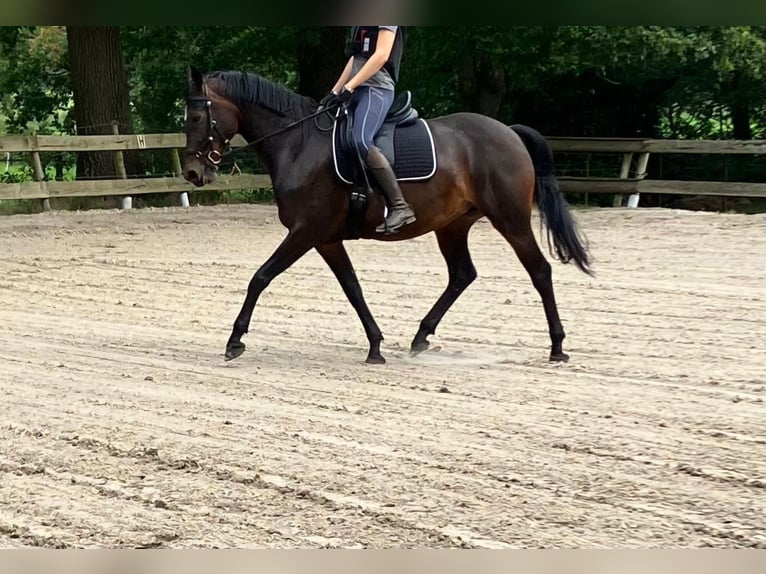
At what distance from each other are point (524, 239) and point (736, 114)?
1499 cm

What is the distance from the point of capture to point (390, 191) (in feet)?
24.5

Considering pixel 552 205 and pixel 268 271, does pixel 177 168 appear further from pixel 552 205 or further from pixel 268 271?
pixel 552 205

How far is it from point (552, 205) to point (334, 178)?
1.70 m

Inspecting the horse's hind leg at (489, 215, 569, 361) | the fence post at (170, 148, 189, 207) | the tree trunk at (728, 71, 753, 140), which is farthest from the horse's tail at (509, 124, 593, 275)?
the tree trunk at (728, 71, 753, 140)

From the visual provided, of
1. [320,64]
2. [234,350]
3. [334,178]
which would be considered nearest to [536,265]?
[334,178]

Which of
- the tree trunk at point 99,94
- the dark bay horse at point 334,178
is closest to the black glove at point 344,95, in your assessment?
the dark bay horse at point 334,178

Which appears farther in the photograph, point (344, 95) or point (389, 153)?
point (389, 153)

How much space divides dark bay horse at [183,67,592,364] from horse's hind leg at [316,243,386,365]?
0.04ft

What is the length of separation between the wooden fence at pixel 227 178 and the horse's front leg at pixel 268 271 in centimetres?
993

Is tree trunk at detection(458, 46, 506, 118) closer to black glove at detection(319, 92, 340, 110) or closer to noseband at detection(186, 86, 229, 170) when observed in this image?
black glove at detection(319, 92, 340, 110)

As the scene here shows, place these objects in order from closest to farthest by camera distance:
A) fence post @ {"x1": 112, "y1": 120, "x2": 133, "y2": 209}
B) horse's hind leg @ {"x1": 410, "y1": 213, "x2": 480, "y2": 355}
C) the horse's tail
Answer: the horse's tail, horse's hind leg @ {"x1": 410, "y1": 213, "x2": 480, "y2": 355}, fence post @ {"x1": 112, "y1": 120, "x2": 133, "y2": 209}

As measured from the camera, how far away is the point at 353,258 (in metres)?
13.7

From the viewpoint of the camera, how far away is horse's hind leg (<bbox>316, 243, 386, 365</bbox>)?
314 inches

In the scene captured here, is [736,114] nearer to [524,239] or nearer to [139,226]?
[139,226]
